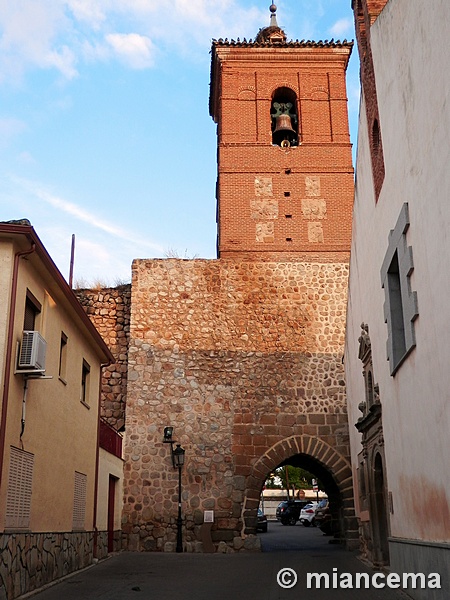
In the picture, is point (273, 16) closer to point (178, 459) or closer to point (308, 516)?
point (178, 459)

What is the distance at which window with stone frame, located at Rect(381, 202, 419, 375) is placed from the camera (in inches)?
314

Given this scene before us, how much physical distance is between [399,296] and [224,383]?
8.02 m

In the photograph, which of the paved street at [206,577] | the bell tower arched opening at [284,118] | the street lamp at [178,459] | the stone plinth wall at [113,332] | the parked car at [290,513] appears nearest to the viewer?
the paved street at [206,577]

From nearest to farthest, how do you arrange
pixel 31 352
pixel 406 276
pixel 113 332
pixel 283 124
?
pixel 406 276 → pixel 31 352 → pixel 113 332 → pixel 283 124

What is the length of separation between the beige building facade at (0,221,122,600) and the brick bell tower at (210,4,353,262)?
6.99 m

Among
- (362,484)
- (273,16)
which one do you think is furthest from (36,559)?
(273,16)

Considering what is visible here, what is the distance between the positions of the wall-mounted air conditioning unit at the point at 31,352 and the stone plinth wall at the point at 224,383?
788 cm

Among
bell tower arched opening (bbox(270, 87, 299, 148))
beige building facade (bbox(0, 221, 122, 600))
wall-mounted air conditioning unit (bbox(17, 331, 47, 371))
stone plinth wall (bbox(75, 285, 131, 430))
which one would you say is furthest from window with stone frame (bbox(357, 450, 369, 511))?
bell tower arched opening (bbox(270, 87, 299, 148))

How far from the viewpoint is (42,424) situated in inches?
380

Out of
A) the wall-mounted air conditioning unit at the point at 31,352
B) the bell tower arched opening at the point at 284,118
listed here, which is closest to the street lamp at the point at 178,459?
the wall-mounted air conditioning unit at the point at 31,352

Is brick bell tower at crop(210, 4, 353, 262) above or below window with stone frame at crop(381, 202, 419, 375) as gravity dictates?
above

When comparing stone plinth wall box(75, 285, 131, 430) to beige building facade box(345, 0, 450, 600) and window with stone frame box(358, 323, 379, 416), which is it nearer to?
window with stone frame box(358, 323, 379, 416)

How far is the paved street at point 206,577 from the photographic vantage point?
874 cm

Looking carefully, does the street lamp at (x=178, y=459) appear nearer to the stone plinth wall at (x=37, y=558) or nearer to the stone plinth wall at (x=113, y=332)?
the stone plinth wall at (x=113, y=332)
